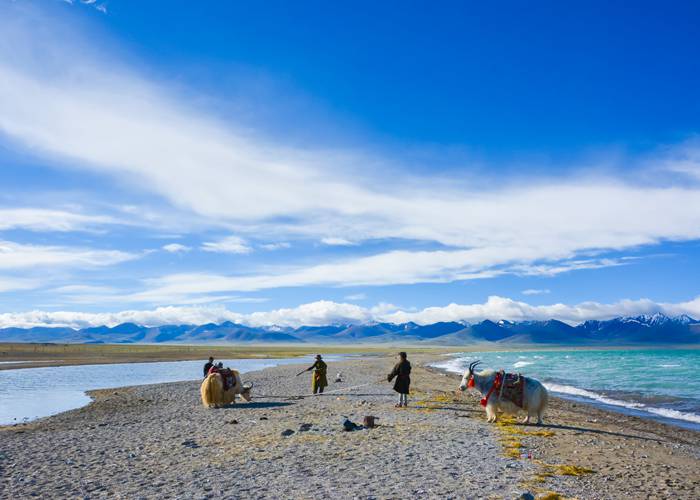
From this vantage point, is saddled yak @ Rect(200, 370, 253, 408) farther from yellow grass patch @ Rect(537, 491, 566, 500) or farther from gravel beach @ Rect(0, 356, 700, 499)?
yellow grass patch @ Rect(537, 491, 566, 500)

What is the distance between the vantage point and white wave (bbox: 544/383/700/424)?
22.0 m

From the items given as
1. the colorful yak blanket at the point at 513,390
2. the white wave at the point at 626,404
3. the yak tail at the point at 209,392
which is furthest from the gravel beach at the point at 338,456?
the white wave at the point at 626,404

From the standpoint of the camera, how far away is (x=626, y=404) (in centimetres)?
2644

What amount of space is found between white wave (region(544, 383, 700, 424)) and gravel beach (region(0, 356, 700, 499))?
12.7 ft

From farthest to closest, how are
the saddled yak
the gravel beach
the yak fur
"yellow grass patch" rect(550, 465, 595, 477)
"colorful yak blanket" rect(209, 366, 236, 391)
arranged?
1. "colorful yak blanket" rect(209, 366, 236, 391)
2. the saddled yak
3. the yak fur
4. "yellow grass patch" rect(550, 465, 595, 477)
5. the gravel beach

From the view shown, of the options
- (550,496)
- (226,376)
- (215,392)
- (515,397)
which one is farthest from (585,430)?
(215,392)

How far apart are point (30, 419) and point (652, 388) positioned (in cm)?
3455

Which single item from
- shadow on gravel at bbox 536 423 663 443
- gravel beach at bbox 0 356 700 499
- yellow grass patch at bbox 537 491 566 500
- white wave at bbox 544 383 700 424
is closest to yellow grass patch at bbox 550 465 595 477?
gravel beach at bbox 0 356 700 499

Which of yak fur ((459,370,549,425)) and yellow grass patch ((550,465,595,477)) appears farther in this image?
yak fur ((459,370,549,425))

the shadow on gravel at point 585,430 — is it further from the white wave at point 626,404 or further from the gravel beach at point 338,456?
the white wave at point 626,404

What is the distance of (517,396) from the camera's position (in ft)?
52.6

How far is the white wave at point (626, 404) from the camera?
22031 millimetres

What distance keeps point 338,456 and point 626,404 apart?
20792 mm

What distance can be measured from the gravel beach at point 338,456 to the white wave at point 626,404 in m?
3.86
